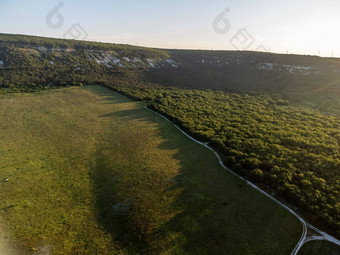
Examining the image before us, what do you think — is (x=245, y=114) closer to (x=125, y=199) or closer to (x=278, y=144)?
(x=278, y=144)

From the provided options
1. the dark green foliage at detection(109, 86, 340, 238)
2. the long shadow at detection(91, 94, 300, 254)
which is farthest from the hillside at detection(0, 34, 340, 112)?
the long shadow at detection(91, 94, 300, 254)

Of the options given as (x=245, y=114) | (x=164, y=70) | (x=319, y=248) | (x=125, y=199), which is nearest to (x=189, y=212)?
(x=125, y=199)

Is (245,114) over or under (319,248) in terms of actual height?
over

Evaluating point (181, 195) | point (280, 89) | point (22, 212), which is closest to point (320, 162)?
point (181, 195)

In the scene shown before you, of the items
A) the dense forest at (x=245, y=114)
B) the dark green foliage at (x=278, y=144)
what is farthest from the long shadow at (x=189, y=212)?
the dense forest at (x=245, y=114)

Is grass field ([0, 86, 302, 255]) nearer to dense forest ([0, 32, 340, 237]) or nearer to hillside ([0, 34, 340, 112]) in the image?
dense forest ([0, 32, 340, 237])
